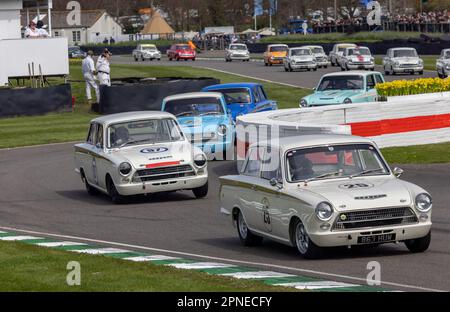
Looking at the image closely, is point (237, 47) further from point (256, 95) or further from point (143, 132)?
point (143, 132)

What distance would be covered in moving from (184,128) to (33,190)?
3.72 metres

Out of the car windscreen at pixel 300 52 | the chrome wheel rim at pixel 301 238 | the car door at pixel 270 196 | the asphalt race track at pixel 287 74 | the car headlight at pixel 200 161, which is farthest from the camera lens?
the car windscreen at pixel 300 52

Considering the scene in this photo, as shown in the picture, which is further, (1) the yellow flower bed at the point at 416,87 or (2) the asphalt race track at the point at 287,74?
(2) the asphalt race track at the point at 287,74

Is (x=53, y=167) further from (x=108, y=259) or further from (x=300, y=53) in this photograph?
(x=300, y=53)

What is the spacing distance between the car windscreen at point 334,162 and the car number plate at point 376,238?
1.12m

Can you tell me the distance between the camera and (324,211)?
11.8 meters

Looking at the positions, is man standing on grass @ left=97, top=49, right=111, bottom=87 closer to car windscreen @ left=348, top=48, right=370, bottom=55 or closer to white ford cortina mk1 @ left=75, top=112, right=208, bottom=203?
white ford cortina mk1 @ left=75, top=112, right=208, bottom=203

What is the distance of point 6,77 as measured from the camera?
44.2 meters

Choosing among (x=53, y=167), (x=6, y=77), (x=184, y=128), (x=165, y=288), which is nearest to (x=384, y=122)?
(x=184, y=128)

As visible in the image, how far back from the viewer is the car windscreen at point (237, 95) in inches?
1114

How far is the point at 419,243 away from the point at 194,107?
1230 centimetres

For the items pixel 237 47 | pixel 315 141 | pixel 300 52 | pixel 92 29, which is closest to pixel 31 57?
pixel 300 52

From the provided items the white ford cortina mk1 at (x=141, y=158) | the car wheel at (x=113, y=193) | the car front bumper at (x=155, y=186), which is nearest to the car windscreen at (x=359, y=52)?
the white ford cortina mk1 at (x=141, y=158)

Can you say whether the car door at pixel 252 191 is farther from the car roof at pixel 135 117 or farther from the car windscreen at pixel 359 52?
the car windscreen at pixel 359 52
